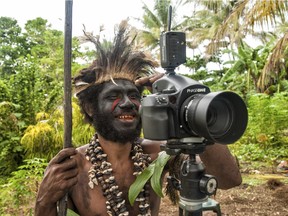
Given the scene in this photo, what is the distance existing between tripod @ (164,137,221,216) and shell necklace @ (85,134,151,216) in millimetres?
704

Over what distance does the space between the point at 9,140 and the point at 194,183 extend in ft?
13.4

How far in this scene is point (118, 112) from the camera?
171cm

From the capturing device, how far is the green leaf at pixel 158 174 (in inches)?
53.1

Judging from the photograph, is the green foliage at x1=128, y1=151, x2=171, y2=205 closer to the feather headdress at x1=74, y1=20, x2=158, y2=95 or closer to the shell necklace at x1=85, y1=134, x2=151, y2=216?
the shell necklace at x1=85, y1=134, x2=151, y2=216

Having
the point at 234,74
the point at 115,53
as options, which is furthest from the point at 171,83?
the point at 234,74

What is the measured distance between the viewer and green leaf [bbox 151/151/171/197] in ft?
4.43

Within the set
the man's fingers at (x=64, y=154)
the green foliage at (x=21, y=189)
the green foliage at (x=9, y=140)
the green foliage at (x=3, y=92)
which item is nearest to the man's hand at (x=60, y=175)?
the man's fingers at (x=64, y=154)

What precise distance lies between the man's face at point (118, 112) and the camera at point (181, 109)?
54 cm

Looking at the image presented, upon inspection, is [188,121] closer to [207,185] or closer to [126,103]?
[207,185]

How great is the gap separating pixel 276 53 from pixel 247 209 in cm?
307

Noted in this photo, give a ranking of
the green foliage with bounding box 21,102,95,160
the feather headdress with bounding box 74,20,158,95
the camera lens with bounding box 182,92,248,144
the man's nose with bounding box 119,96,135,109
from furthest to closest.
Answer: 1. the green foliage with bounding box 21,102,95,160
2. the feather headdress with bounding box 74,20,158,95
3. the man's nose with bounding box 119,96,135,109
4. the camera lens with bounding box 182,92,248,144

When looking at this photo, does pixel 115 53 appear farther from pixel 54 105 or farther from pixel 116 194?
pixel 54 105

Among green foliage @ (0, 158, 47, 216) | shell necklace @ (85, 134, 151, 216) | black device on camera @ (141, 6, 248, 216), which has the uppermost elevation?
black device on camera @ (141, 6, 248, 216)

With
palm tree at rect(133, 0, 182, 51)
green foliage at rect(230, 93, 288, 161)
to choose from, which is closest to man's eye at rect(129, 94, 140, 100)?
green foliage at rect(230, 93, 288, 161)
